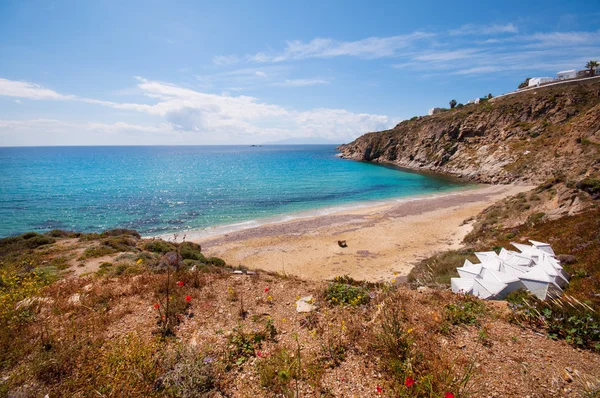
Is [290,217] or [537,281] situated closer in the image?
[537,281]

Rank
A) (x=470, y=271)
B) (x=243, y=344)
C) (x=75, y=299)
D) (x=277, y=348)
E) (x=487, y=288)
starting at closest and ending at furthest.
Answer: (x=277, y=348)
(x=243, y=344)
(x=75, y=299)
(x=487, y=288)
(x=470, y=271)

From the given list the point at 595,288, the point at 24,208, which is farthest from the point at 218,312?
the point at 24,208

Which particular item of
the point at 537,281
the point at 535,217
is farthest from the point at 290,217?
the point at 537,281

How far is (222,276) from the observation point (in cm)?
806

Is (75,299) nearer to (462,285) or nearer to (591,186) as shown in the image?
(462,285)

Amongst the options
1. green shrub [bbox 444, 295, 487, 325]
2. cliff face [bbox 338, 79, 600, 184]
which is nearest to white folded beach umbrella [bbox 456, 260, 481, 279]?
green shrub [bbox 444, 295, 487, 325]

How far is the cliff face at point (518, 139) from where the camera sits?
41938 millimetres

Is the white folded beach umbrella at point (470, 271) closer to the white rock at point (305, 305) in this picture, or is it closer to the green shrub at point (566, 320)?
the green shrub at point (566, 320)

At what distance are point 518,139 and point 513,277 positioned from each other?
214 ft

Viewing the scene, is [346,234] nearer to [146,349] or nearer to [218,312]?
[218,312]

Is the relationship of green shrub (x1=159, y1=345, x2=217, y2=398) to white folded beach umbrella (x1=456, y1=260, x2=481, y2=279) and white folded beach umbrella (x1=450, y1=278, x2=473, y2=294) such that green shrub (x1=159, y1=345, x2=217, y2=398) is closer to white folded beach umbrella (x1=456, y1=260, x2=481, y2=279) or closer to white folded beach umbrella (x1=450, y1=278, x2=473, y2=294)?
white folded beach umbrella (x1=450, y1=278, x2=473, y2=294)

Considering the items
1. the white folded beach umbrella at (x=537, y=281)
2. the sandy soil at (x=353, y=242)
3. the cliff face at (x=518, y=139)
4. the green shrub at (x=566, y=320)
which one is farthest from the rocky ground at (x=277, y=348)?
the cliff face at (x=518, y=139)

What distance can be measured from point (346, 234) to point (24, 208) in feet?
137

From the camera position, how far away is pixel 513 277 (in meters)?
7.46
